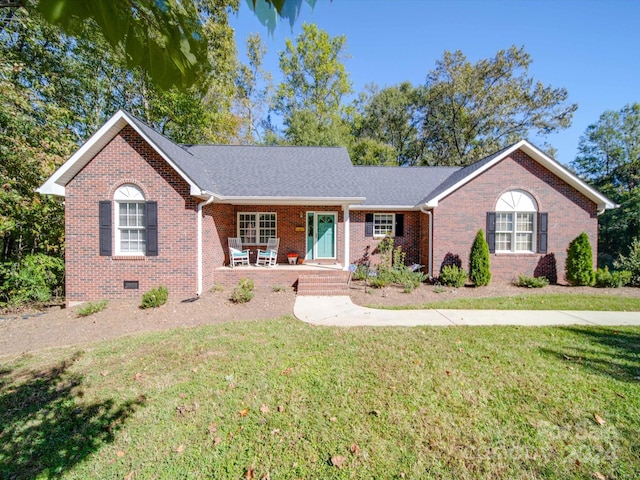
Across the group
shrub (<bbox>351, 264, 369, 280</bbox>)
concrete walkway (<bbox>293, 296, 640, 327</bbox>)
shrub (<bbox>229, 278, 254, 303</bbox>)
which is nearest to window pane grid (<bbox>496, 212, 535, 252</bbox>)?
concrete walkway (<bbox>293, 296, 640, 327</bbox>)

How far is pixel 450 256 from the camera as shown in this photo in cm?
1134

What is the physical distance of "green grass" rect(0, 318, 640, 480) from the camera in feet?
9.30

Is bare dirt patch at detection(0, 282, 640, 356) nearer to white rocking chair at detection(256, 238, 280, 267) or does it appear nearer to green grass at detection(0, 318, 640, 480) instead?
green grass at detection(0, 318, 640, 480)

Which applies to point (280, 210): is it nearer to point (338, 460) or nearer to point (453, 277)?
point (453, 277)

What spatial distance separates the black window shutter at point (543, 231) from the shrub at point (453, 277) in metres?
3.54

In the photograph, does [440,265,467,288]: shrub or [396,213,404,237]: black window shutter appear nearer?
[440,265,467,288]: shrub

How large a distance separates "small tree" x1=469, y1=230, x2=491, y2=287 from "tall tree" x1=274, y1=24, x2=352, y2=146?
1802 cm

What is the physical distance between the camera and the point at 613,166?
1090 inches

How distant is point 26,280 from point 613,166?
43.1 meters

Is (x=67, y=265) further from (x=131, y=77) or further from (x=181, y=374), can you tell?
(x=131, y=77)

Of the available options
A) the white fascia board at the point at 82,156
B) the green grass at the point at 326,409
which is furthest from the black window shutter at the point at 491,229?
Answer: the white fascia board at the point at 82,156

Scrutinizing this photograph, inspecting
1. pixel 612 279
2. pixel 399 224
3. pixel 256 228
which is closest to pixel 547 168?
pixel 612 279

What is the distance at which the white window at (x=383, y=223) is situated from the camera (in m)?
13.7

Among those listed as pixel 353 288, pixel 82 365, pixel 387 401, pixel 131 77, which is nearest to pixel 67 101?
pixel 131 77
